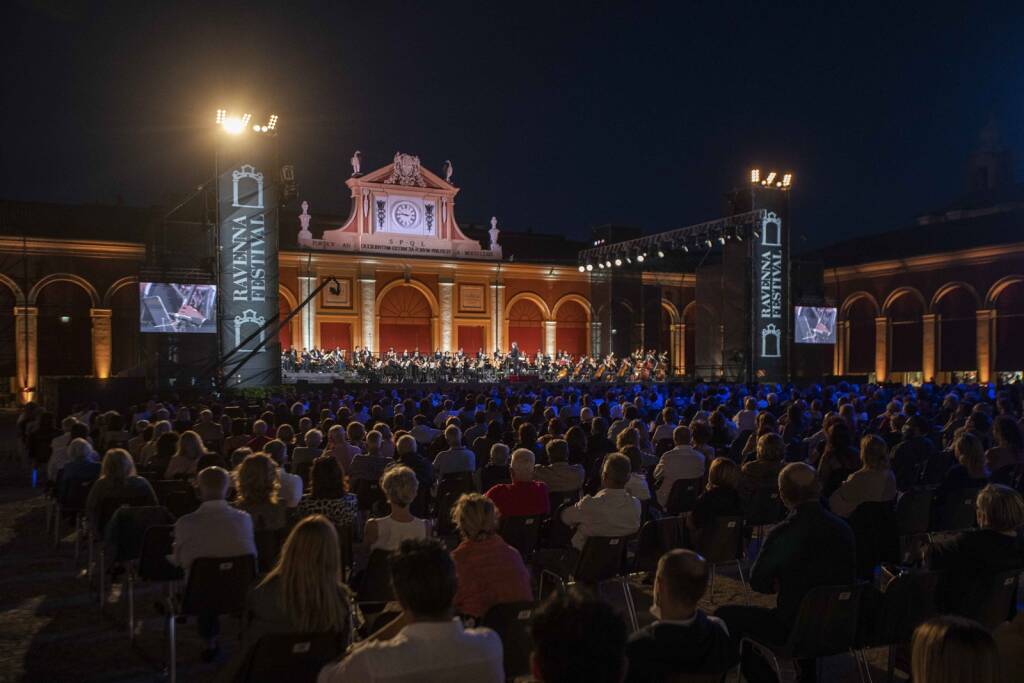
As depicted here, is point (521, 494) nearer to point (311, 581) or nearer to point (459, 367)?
point (311, 581)

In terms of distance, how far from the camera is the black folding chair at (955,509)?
6.63 metres

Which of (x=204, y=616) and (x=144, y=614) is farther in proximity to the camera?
(x=144, y=614)

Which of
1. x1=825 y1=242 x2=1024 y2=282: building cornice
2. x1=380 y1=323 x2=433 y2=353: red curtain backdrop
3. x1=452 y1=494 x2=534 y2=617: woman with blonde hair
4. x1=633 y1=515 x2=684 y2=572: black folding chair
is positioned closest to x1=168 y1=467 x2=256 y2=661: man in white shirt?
x1=452 y1=494 x2=534 y2=617: woman with blonde hair

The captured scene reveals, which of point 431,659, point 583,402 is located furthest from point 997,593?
point 583,402

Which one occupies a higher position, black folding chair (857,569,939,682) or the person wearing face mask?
the person wearing face mask

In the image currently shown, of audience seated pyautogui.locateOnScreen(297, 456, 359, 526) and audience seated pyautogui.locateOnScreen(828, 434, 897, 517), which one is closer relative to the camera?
audience seated pyautogui.locateOnScreen(297, 456, 359, 526)

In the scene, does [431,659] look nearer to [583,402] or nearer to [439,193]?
[583,402]

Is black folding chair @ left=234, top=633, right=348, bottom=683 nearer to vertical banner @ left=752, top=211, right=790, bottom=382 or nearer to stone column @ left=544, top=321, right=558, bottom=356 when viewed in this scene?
vertical banner @ left=752, top=211, right=790, bottom=382

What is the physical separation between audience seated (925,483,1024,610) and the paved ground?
120 cm

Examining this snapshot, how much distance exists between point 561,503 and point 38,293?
24986mm

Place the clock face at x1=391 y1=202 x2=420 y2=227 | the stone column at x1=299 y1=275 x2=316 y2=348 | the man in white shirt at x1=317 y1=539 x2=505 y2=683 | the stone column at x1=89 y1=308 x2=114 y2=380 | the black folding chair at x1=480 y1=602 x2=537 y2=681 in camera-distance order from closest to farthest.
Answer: the man in white shirt at x1=317 y1=539 x2=505 y2=683 < the black folding chair at x1=480 y1=602 x2=537 y2=681 < the stone column at x1=89 y1=308 x2=114 y2=380 < the stone column at x1=299 y1=275 x2=316 y2=348 < the clock face at x1=391 y1=202 x2=420 y2=227

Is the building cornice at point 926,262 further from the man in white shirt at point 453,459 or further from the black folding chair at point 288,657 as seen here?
the black folding chair at point 288,657

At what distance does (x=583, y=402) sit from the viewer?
15594mm

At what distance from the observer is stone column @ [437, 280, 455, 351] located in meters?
32.2
